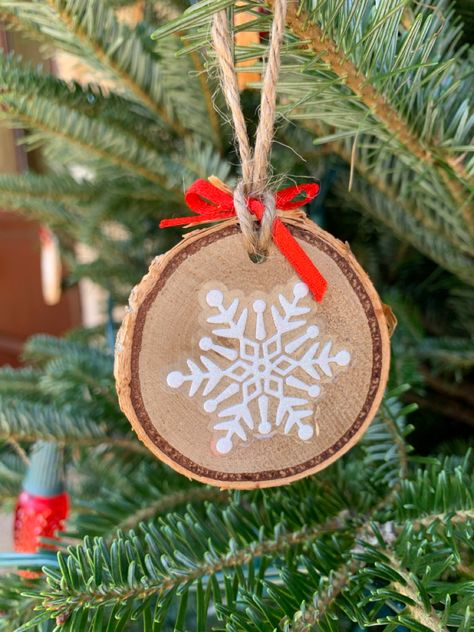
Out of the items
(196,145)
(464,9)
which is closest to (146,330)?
(196,145)

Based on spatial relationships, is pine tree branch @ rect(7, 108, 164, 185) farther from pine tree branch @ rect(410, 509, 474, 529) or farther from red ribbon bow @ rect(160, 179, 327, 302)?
pine tree branch @ rect(410, 509, 474, 529)

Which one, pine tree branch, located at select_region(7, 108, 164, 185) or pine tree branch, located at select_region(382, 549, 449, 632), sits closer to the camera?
pine tree branch, located at select_region(382, 549, 449, 632)

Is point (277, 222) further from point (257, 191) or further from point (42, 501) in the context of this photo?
point (42, 501)

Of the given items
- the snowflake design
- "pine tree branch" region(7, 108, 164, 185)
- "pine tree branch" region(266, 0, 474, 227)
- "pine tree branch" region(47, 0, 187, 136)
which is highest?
"pine tree branch" region(47, 0, 187, 136)

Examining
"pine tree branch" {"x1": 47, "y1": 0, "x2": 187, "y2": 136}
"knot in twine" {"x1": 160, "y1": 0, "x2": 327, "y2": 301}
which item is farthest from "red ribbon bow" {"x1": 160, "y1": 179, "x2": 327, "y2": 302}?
"pine tree branch" {"x1": 47, "y1": 0, "x2": 187, "y2": 136}

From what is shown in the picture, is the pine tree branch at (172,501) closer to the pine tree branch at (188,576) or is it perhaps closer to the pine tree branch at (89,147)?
the pine tree branch at (188,576)

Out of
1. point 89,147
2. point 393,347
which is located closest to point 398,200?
point 393,347
